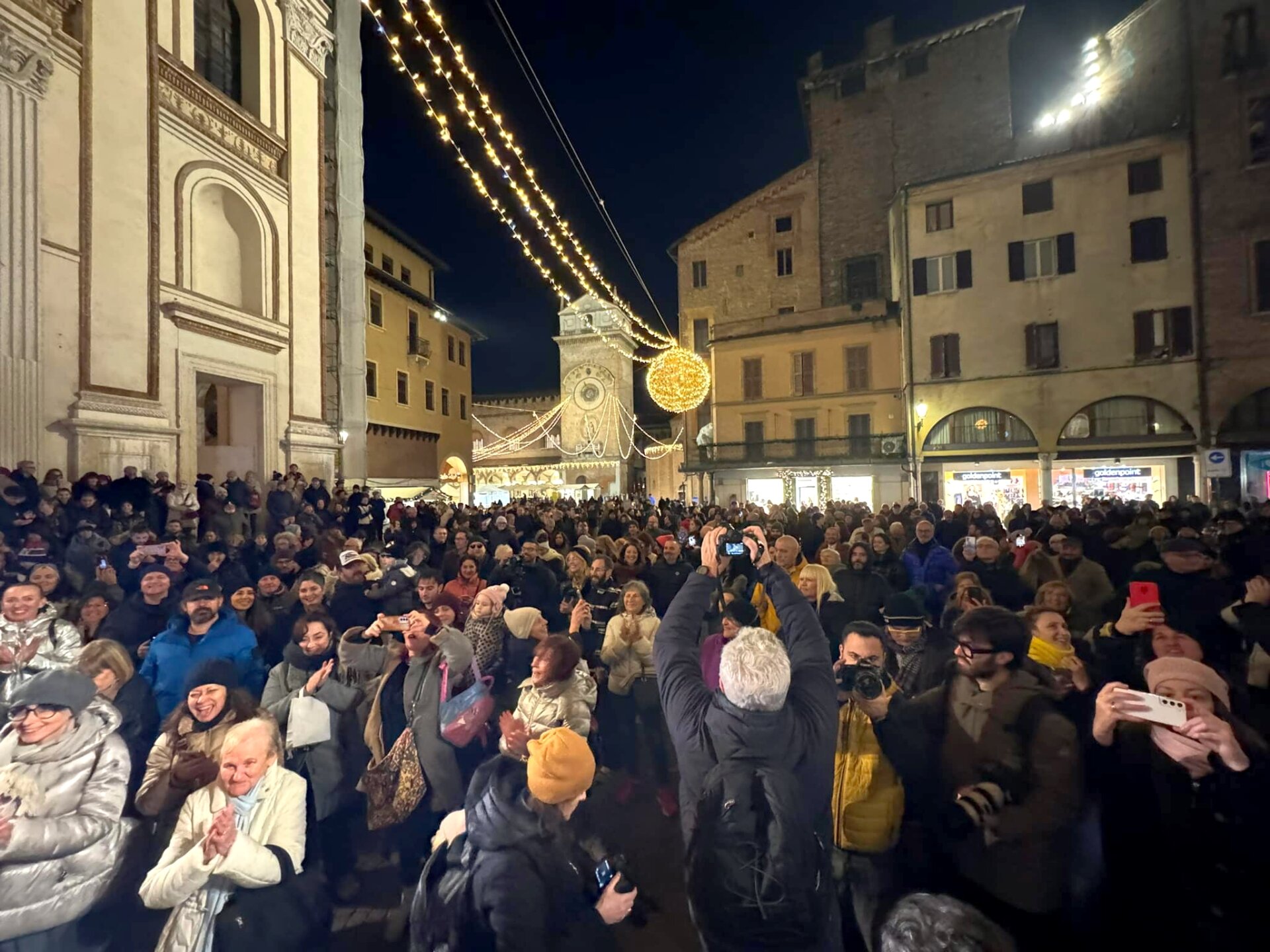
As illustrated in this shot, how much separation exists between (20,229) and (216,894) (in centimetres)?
1151

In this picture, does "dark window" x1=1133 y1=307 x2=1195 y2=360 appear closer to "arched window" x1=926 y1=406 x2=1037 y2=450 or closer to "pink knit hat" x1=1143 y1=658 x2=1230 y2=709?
"arched window" x1=926 y1=406 x2=1037 y2=450

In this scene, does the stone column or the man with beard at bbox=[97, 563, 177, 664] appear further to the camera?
the stone column

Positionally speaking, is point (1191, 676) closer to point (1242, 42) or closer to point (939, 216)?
point (939, 216)

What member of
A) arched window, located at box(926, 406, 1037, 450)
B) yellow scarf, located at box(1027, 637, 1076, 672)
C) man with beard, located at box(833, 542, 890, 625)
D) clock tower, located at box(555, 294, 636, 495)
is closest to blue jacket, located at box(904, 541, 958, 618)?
man with beard, located at box(833, 542, 890, 625)

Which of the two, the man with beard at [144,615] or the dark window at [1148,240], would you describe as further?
the dark window at [1148,240]

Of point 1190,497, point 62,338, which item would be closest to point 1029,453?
point 1190,497

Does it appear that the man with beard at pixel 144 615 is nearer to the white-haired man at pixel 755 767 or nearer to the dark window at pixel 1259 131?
the white-haired man at pixel 755 767

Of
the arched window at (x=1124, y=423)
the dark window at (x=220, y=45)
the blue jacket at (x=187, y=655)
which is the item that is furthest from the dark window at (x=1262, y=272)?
the dark window at (x=220, y=45)

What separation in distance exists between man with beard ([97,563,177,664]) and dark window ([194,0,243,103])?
13.5 metres

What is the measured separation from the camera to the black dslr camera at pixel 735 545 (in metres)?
2.76

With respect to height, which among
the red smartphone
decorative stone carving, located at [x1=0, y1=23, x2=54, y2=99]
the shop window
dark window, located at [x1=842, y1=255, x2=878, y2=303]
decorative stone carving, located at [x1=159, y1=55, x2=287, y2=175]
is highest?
dark window, located at [x1=842, y1=255, x2=878, y2=303]

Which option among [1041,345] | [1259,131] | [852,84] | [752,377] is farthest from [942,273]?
[852,84]

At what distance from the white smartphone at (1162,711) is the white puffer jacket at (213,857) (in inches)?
132

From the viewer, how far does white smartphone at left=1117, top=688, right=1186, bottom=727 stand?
2.28 metres
